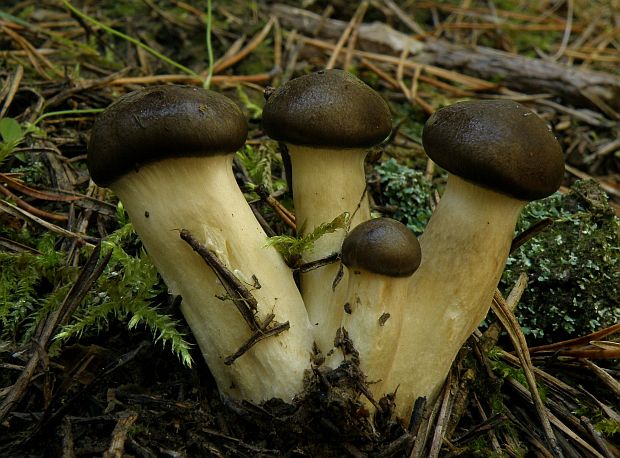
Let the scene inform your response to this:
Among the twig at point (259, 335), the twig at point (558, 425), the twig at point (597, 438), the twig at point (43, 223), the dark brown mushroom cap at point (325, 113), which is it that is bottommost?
the twig at point (558, 425)

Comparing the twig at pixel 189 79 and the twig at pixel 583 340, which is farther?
the twig at pixel 189 79

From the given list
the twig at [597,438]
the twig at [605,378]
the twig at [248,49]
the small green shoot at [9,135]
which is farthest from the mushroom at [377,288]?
the twig at [248,49]

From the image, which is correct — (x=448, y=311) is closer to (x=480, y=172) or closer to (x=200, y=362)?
(x=480, y=172)

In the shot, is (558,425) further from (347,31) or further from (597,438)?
(347,31)

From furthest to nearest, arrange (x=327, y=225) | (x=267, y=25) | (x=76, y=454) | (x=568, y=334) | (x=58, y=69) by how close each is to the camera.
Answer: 1. (x=267, y=25)
2. (x=58, y=69)
3. (x=568, y=334)
4. (x=327, y=225)
5. (x=76, y=454)

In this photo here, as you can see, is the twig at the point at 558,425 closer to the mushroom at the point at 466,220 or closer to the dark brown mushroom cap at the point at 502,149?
the mushroom at the point at 466,220

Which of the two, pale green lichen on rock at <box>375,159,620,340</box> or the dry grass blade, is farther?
pale green lichen on rock at <box>375,159,620,340</box>

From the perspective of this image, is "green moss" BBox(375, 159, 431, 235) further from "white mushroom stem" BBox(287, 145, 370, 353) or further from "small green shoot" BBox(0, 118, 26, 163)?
"small green shoot" BBox(0, 118, 26, 163)

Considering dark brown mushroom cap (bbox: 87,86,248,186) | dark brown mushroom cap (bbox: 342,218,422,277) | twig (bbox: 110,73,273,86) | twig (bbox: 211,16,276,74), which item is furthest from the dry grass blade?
twig (bbox: 211,16,276,74)

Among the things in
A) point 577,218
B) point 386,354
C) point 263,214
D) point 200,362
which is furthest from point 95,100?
point 577,218
